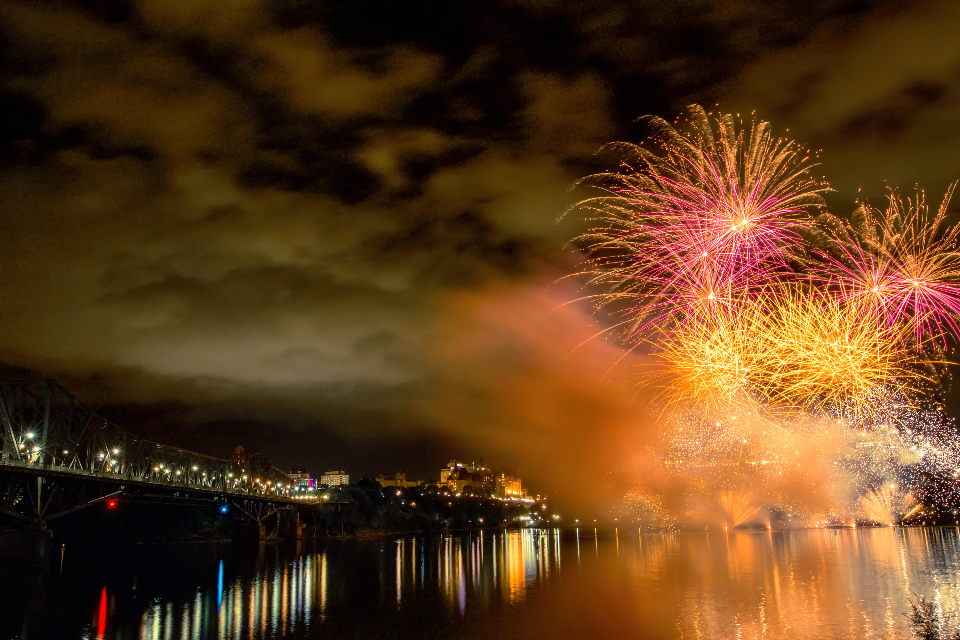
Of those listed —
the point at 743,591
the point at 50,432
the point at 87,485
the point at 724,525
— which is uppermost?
the point at 50,432

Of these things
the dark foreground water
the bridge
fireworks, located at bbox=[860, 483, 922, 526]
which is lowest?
fireworks, located at bbox=[860, 483, 922, 526]

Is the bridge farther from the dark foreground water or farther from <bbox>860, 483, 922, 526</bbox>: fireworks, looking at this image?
<bbox>860, 483, 922, 526</bbox>: fireworks

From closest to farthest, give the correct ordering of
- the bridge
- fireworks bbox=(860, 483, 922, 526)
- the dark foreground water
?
the dark foreground water < the bridge < fireworks bbox=(860, 483, 922, 526)

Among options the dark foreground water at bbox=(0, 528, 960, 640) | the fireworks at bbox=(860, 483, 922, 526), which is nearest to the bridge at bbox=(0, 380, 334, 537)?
the dark foreground water at bbox=(0, 528, 960, 640)

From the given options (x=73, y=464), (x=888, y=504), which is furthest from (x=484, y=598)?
(x=888, y=504)

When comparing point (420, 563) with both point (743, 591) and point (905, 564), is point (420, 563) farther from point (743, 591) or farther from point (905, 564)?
point (905, 564)

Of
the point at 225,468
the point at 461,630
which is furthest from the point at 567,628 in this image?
the point at 225,468

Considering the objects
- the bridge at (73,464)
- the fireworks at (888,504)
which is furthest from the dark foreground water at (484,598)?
the fireworks at (888,504)
